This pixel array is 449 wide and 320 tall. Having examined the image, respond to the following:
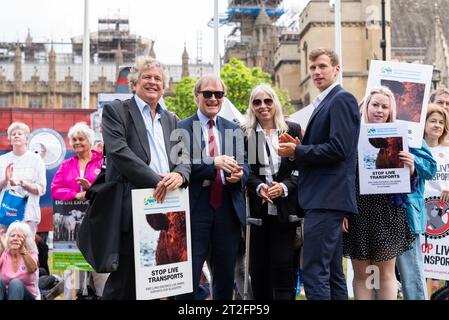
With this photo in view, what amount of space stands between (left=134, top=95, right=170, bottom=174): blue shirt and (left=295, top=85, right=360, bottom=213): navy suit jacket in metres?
1.02

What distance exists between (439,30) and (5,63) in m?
53.2

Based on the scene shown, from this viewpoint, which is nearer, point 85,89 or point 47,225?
point 47,225

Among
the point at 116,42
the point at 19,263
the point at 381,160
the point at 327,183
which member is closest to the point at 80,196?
the point at 19,263

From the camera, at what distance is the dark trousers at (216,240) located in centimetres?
537

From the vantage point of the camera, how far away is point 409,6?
7475cm

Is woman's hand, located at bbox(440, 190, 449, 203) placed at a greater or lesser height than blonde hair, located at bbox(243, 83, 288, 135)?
lesser

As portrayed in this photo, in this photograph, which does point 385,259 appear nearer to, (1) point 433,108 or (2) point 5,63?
(1) point 433,108

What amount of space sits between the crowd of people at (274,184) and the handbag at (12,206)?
2741 mm

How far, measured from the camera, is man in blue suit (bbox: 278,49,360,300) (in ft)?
16.1

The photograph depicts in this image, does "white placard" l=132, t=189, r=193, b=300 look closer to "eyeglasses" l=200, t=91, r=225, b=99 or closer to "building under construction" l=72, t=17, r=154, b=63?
"eyeglasses" l=200, t=91, r=225, b=99

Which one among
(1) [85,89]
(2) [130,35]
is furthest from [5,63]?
(1) [85,89]

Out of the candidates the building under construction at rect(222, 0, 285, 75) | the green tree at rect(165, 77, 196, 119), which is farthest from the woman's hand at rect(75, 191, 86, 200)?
the building under construction at rect(222, 0, 285, 75)

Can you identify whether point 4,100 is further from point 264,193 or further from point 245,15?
point 264,193
